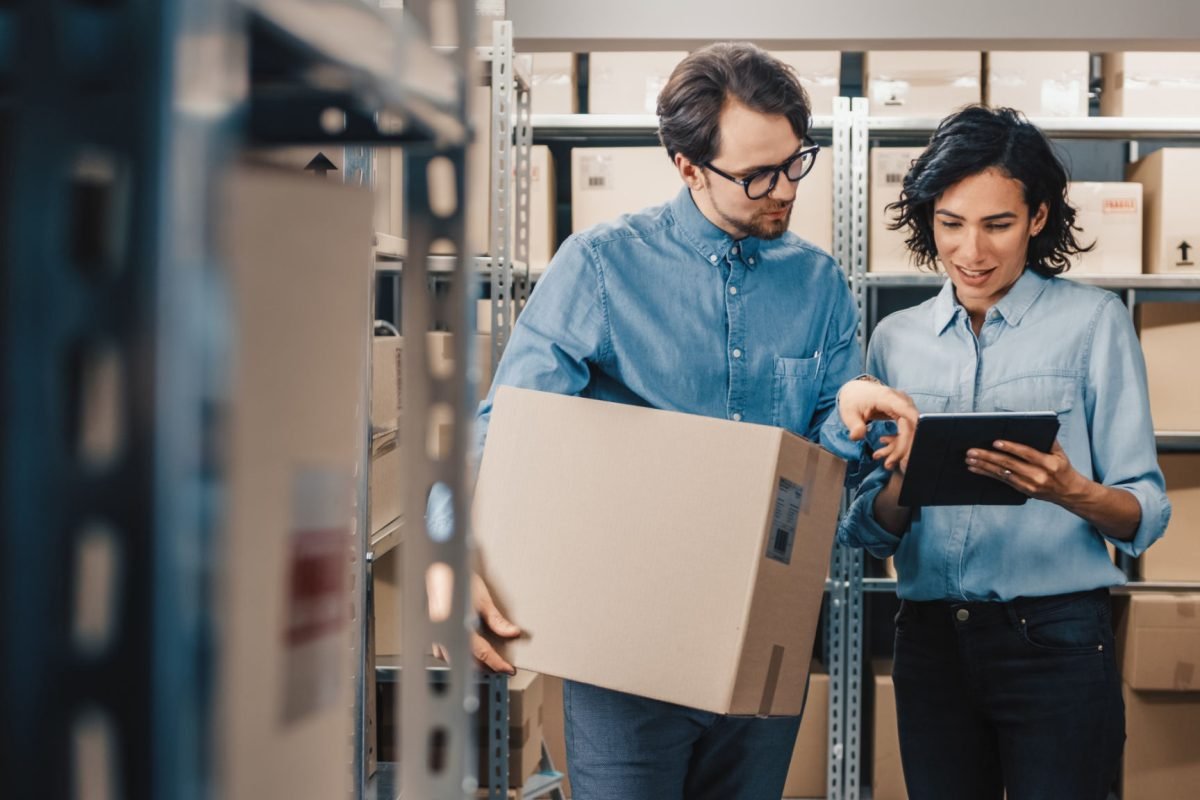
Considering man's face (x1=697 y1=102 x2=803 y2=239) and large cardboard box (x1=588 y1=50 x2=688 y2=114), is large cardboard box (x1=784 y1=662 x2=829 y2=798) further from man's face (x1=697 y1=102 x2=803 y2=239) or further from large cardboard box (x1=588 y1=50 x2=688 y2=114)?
man's face (x1=697 y1=102 x2=803 y2=239)

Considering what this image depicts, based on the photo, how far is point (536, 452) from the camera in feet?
3.97

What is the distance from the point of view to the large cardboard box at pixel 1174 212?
9.60ft

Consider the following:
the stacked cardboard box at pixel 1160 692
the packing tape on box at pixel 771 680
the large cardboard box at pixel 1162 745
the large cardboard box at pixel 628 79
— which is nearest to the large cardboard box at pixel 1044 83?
the large cardboard box at pixel 628 79

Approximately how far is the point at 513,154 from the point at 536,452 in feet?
5.20

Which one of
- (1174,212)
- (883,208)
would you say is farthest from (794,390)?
(1174,212)

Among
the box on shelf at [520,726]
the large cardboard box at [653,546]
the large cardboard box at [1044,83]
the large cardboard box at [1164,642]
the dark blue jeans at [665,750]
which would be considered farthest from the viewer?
the large cardboard box at [1044,83]

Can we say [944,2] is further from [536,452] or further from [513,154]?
[536,452]

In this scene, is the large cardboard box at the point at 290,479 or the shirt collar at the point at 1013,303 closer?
the large cardboard box at the point at 290,479

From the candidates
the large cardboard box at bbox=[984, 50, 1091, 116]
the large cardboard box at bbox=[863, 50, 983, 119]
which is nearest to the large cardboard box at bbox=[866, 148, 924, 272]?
the large cardboard box at bbox=[863, 50, 983, 119]

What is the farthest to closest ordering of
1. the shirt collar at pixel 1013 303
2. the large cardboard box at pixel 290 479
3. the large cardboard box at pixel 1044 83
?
the large cardboard box at pixel 1044 83 < the shirt collar at pixel 1013 303 < the large cardboard box at pixel 290 479

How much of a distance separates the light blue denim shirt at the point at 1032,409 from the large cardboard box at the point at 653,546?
0.37m

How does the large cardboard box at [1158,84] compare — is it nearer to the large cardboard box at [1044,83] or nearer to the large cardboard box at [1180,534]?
the large cardboard box at [1044,83]

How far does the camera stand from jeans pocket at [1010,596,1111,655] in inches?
58.9

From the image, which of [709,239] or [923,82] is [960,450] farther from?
[923,82]
